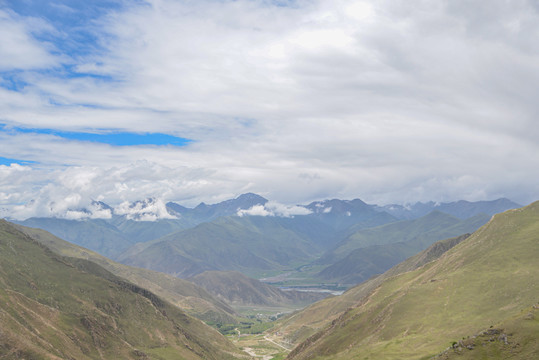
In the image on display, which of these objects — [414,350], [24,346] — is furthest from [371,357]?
[24,346]

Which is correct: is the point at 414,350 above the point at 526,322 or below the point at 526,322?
below

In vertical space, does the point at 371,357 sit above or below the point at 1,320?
below

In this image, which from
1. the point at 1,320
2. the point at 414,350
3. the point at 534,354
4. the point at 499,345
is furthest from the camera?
the point at 1,320

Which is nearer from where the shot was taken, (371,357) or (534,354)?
(534,354)

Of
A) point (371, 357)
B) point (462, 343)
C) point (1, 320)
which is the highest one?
point (462, 343)

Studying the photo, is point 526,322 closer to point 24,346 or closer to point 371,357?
point 371,357

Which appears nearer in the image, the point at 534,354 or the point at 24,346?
the point at 534,354

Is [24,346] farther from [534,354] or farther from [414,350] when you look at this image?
[534,354]

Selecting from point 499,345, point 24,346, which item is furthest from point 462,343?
point 24,346

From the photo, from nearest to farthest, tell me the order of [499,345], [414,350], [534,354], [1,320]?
[534,354]
[499,345]
[414,350]
[1,320]
